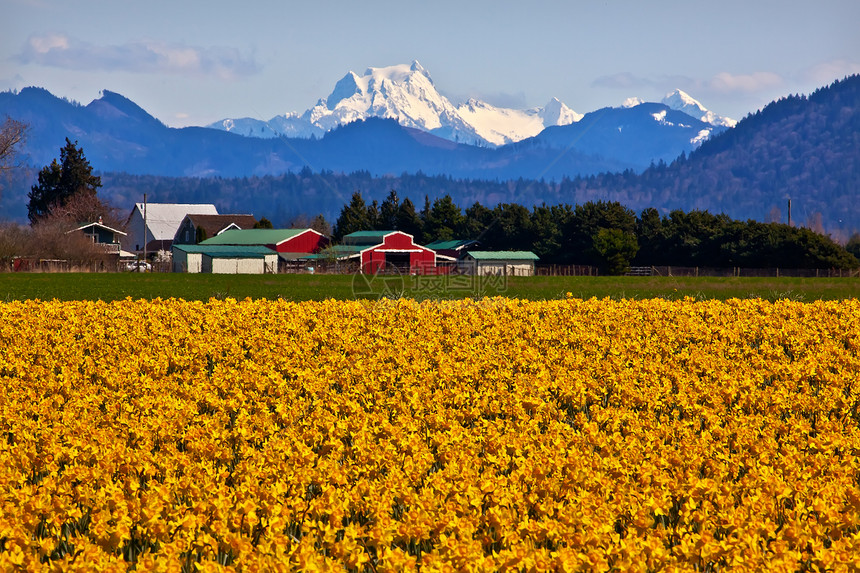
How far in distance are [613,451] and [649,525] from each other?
7.09 feet

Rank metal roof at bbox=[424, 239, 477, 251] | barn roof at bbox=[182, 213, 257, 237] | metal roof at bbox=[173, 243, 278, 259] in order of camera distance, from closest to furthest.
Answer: metal roof at bbox=[173, 243, 278, 259] → metal roof at bbox=[424, 239, 477, 251] → barn roof at bbox=[182, 213, 257, 237]

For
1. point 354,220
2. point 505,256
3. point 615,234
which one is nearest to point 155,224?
point 354,220

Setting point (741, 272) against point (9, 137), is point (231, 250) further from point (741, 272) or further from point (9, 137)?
point (741, 272)

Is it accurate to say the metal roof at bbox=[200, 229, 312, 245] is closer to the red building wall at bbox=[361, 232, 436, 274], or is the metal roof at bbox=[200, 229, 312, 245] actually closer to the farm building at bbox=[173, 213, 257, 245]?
the red building wall at bbox=[361, 232, 436, 274]

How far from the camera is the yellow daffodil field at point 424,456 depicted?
6.68 meters

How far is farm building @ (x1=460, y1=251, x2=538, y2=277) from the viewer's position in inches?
3905

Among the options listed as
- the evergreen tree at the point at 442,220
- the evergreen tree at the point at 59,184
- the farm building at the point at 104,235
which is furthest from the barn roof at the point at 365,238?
the evergreen tree at the point at 59,184

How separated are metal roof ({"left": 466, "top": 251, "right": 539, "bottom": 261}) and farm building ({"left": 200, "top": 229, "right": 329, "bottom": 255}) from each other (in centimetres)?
1874

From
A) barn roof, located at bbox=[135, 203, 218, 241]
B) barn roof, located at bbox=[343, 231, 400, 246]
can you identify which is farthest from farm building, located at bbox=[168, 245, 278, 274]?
barn roof, located at bbox=[135, 203, 218, 241]

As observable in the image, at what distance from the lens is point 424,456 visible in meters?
8.66

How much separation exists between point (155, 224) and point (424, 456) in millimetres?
160869

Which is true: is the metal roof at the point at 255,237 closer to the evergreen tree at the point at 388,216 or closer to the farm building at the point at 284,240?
the farm building at the point at 284,240

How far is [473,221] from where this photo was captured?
12288 centimetres

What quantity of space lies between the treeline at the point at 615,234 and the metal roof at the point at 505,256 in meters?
2.44
